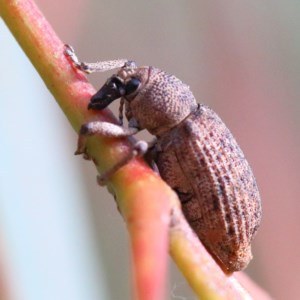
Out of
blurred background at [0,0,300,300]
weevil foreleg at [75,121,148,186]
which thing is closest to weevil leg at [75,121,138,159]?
weevil foreleg at [75,121,148,186]

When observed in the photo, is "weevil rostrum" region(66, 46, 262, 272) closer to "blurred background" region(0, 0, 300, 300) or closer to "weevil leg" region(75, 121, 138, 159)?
"weevil leg" region(75, 121, 138, 159)

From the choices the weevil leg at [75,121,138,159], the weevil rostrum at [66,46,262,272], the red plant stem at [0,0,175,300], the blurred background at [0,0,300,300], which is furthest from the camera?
the blurred background at [0,0,300,300]

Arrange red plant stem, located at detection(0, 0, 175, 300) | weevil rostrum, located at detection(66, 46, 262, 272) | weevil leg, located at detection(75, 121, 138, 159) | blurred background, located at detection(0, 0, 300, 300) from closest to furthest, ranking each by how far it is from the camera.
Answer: red plant stem, located at detection(0, 0, 175, 300), weevil leg, located at detection(75, 121, 138, 159), weevil rostrum, located at detection(66, 46, 262, 272), blurred background, located at detection(0, 0, 300, 300)

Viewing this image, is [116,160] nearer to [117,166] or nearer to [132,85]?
[117,166]

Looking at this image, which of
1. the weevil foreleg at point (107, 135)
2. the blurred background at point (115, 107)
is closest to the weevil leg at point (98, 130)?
the weevil foreleg at point (107, 135)

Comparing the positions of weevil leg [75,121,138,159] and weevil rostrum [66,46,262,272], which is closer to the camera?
weevil leg [75,121,138,159]

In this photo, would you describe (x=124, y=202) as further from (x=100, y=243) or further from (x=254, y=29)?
(x=254, y=29)
